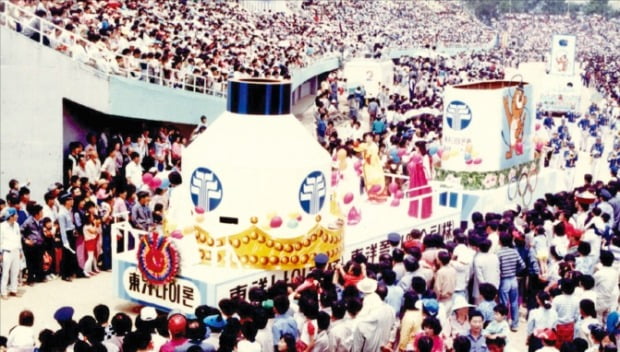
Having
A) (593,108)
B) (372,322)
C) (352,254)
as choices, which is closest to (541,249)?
(352,254)

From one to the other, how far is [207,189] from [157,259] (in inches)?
48.3

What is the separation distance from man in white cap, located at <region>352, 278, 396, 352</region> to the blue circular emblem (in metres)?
8.82

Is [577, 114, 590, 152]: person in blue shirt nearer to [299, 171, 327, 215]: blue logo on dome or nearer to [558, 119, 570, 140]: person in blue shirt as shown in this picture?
[558, 119, 570, 140]: person in blue shirt

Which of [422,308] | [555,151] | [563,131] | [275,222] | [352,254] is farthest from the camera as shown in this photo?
[563,131]

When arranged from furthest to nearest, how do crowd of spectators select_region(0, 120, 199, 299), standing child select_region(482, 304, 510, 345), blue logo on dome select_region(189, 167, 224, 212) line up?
crowd of spectators select_region(0, 120, 199, 299), blue logo on dome select_region(189, 167, 224, 212), standing child select_region(482, 304, 510, 345)

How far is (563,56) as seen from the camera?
2786 centimetres

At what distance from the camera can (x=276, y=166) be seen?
11766 millimetres

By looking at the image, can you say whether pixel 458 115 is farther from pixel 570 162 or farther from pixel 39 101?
pixel 39 101

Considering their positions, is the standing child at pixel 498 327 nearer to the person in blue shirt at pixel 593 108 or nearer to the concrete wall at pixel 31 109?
the concrete wall at pixel 31 109

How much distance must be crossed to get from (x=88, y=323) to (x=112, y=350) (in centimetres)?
30

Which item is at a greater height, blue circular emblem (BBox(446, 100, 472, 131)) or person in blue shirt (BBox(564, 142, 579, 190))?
blue circular emblem (BBox(446, 100, 472, 131))

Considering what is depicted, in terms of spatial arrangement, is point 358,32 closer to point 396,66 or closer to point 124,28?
point 396,66

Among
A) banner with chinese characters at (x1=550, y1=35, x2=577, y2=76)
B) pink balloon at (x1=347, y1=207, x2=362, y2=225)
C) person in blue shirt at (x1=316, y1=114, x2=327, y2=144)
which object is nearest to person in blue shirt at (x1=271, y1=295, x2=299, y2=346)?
pink balloon at (x1=347, y1=207, x2=362, y2=225)

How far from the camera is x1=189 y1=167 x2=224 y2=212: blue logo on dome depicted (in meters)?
11.8
